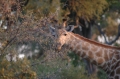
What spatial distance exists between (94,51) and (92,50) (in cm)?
6

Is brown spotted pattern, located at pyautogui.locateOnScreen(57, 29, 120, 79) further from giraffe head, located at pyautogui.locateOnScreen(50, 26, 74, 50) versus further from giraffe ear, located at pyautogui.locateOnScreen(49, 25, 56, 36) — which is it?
giraffe ear, located at pyautogui.locateOnScreen(49, 25, 56, 36)

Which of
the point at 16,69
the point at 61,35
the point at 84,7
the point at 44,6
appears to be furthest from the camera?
the point at 84,7

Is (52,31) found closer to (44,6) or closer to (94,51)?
(94,51)

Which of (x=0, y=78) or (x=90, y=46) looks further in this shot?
(x=90, y=46)

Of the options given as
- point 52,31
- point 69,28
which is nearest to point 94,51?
point 69,28

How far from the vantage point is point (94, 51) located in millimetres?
12398

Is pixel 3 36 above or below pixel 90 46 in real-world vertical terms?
above

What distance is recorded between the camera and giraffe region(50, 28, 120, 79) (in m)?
12.1

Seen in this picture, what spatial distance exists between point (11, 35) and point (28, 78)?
1.04 meters

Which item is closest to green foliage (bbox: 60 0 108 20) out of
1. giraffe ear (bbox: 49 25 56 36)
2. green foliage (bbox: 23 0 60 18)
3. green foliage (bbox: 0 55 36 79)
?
green foliage (bbox: 23 0 60 18)

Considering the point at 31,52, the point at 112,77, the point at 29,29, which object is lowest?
the point at 31,52

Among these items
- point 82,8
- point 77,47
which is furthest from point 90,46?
point 82,8

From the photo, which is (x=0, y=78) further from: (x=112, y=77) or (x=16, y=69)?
(x=112, y=77)

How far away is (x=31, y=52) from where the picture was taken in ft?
87.5
